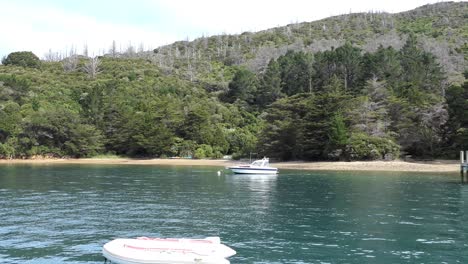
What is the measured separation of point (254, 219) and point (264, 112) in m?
84.7

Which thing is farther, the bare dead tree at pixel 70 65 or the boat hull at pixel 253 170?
the bare dead tree at pixel 70 65

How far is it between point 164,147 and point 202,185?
4944 centimetres

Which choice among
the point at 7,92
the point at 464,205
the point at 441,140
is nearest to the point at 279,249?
the point at 464,205

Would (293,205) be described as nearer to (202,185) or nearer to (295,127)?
(202,185)

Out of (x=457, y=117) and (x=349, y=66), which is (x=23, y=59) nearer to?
(x=349, y=66)

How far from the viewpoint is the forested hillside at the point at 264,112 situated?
8394cm

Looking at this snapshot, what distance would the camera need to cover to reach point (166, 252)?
18.0 meters

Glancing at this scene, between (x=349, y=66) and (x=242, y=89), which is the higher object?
(x=349, y=66)

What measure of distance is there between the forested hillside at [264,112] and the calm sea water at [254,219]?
34332 millimetres

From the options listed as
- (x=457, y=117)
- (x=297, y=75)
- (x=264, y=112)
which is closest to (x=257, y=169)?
(x=457, y=117)

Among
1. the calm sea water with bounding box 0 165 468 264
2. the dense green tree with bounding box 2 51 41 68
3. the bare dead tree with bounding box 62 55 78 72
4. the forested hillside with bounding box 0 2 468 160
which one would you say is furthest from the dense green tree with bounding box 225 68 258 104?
the calm sea water with bounding box 0 165 468 264

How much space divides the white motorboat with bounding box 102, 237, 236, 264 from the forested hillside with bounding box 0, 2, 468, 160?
64739 mm

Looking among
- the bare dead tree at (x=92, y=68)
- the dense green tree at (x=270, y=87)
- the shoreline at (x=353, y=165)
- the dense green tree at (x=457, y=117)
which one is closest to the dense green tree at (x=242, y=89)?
the dense green tree at (x=270, y=87)

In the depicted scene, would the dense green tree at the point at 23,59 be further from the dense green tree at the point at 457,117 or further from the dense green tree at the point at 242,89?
the dense green tree at the point at 457,117
